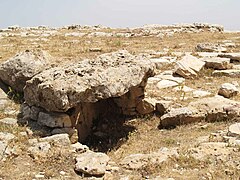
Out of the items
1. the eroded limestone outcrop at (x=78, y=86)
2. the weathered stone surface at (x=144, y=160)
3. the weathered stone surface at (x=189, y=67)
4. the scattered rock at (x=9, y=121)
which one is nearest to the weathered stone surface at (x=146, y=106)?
the eroded limestone outcrop at (x=78, y=86)

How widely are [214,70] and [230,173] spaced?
715 centimetres

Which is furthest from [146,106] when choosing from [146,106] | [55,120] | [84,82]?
[55,120]

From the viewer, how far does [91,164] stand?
594cm

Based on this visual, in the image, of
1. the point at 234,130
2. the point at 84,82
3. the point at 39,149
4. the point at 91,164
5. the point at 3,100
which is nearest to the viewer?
the point at 91,164

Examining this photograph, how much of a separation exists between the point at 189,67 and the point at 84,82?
5313mm

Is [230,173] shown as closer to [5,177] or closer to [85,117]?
[5,177]

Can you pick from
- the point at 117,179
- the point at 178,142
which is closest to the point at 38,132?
the point at 117,179

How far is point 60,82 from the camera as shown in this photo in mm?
7484

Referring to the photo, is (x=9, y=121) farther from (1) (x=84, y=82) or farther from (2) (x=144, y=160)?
(2) (x=144, y=160)

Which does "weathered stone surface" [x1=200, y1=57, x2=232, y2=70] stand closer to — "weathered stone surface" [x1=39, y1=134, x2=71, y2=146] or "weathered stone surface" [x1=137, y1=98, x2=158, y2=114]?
"weathered stone surface" [x1=137, y1=98, x2=158, y2=114]

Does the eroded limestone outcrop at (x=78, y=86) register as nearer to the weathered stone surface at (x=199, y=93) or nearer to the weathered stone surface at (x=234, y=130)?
the weathered stone surface at (x=199, y=93)

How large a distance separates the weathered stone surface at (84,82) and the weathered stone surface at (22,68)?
692 millimetres

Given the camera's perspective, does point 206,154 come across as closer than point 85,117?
Yes

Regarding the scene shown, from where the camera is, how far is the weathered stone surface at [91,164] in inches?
227
